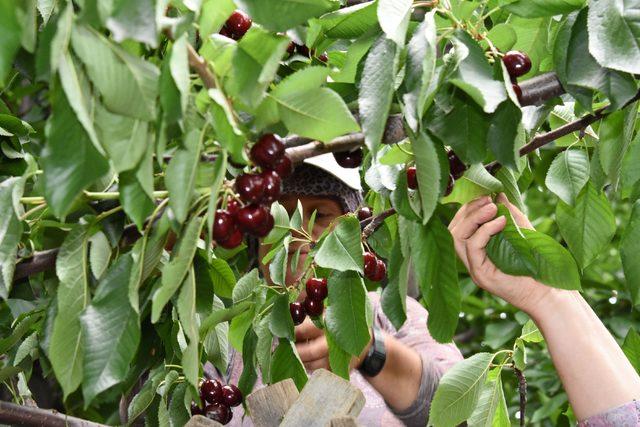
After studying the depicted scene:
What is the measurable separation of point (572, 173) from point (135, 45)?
32.0 inches

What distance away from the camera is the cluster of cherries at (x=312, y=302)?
→ 1.59 metres

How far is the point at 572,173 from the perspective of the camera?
4.78 ft

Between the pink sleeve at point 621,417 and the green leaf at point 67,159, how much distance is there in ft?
3.58

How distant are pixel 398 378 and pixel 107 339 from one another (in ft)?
4.72

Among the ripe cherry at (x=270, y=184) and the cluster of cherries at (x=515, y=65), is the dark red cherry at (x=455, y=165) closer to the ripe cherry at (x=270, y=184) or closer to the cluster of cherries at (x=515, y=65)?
the cluster of cherries at (x=515, y=65)

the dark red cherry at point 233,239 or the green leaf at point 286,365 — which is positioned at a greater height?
the dark red cherry at point 233,239

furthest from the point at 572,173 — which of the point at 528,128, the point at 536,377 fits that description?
the point at 536,377

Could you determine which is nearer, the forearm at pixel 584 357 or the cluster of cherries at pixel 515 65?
the cluster of cherries at pixel 515 65

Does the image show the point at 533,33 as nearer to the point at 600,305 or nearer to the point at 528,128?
the point at 528,128

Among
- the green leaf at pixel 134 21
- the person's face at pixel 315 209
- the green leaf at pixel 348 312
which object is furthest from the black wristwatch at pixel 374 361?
the green leaf at pixel 134 21

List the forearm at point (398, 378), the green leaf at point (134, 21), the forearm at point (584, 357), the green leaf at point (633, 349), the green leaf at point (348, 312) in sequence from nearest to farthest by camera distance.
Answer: the green leaf at point (134, 21)
the green leaf at point (348, 312)
the forearm at point (584, 357)
the green leaf at point (633, 349)
the forearm at point (398, 378)

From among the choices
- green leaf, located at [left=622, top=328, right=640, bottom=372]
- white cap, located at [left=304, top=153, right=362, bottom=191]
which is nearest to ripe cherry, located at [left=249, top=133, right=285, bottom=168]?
green leaf, located at [left=622, top=328, right=640, bottom=372]

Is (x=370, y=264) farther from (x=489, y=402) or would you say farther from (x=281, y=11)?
(x=281, y=11)

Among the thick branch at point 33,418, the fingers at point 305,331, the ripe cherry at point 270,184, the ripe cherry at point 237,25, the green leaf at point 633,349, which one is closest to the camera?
the ripe cherry at point 270,184
